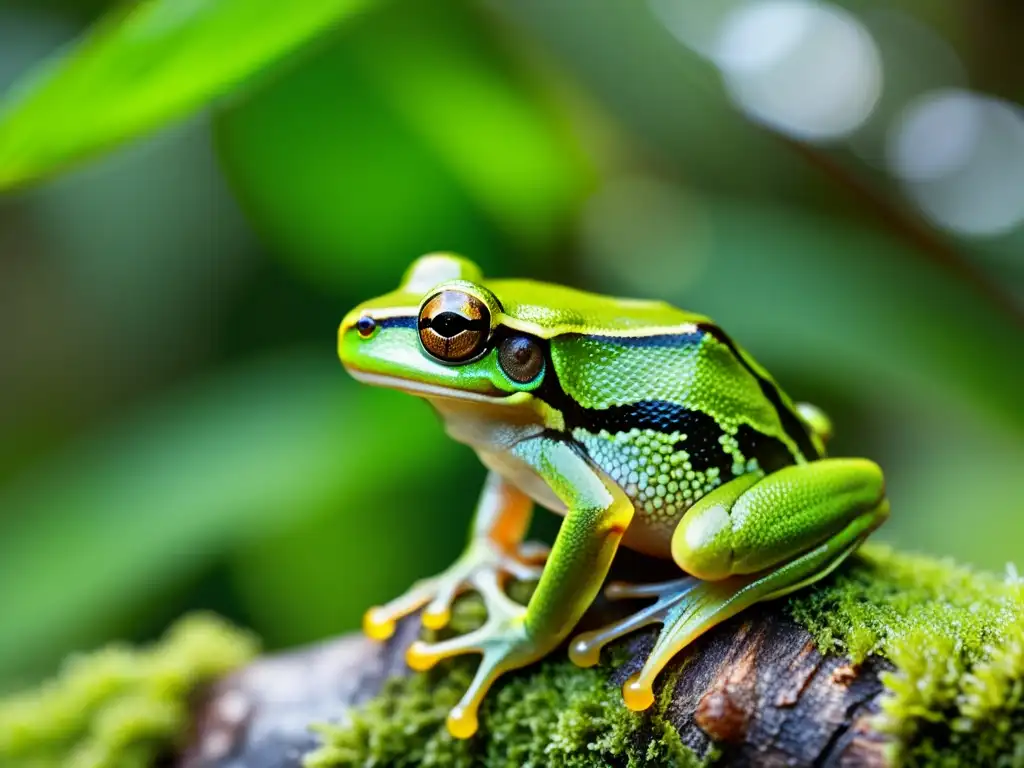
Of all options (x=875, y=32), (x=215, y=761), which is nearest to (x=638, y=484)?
(x=215, y=761)

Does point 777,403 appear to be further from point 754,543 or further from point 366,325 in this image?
point 366,325

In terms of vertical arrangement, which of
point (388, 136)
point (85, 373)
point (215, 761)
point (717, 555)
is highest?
point (388, 136)

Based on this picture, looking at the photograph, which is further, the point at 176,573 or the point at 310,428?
the point at 310,428

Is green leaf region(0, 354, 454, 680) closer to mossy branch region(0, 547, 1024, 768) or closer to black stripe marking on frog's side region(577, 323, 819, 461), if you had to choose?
mossy branch region(0, 547, 1024, 768)

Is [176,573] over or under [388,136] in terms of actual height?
under

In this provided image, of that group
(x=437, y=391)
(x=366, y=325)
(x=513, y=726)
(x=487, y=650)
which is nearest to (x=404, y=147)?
(x=366, y=325)

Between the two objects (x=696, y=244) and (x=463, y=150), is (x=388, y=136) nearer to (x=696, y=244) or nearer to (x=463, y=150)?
(x=463, y=150)
